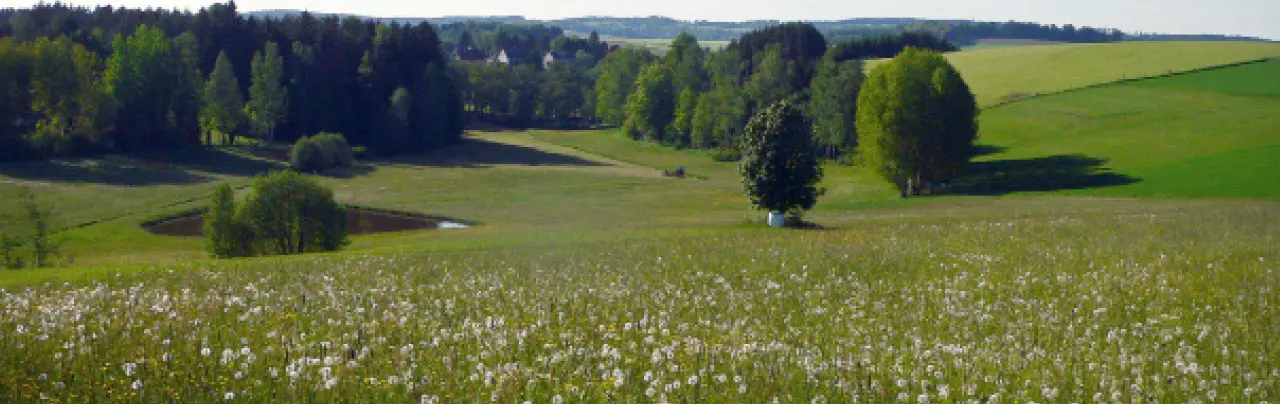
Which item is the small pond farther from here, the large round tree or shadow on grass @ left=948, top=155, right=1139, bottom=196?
shadow on grass @ left=948, top=155, right=1139, bottom=196

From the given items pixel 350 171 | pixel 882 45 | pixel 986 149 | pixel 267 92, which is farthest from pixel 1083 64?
pixel 267 92

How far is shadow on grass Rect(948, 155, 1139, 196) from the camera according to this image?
7719 centimetres

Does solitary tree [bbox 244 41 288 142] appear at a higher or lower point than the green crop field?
lower

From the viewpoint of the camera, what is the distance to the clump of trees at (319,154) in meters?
113

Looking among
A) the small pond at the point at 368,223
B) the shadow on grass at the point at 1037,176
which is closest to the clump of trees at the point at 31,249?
the small pond at the point at 368,223

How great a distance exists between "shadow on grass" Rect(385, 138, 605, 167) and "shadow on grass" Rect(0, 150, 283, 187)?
18210 millimetres

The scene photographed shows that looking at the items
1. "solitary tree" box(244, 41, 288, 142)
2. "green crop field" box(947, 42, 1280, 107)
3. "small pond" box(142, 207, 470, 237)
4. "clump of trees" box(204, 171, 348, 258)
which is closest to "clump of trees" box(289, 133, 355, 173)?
"solitary tree" box(244, 41, 288, 142)

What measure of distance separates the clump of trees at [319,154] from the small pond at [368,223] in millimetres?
29166

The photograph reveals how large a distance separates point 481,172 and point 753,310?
307 feet

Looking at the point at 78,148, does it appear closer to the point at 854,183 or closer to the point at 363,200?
the point at 363,200

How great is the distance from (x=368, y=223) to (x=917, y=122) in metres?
41.2

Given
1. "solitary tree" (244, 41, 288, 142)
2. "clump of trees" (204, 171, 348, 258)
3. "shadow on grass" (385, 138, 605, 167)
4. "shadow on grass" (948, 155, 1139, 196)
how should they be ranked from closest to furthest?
"clump of trees" (204, 171, 348, 258)
"shadow on grass" (948, 155, 1139, 196)
"shadow on grass" (385, 138, 605, 167)
"solitary tree" (244, 41, 288, 142)

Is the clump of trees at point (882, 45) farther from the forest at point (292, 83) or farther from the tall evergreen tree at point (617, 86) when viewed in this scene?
the tall evergreen tree at point (617, 86)

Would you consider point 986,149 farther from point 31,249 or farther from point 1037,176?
point 31,249
